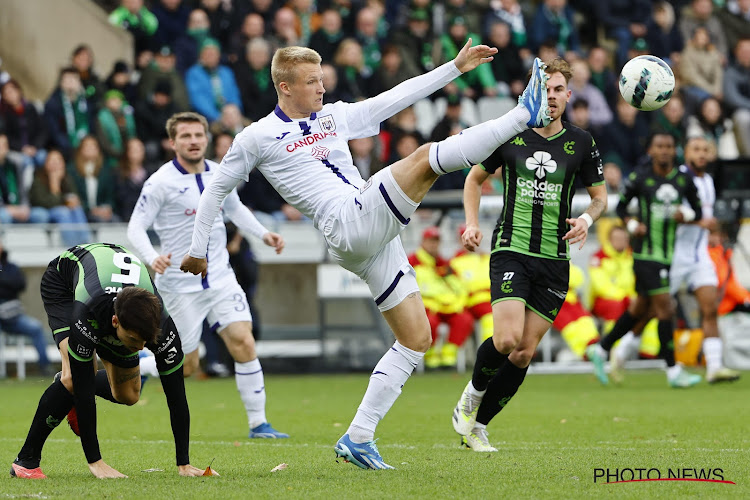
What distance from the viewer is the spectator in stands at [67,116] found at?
17.1m

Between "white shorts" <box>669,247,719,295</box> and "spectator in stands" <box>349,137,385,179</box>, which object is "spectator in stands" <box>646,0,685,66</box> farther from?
"white shorts" <box>669,247,719,295</box>

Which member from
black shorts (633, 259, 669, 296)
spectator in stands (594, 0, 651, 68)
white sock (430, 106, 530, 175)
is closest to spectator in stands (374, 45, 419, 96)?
Answer: spectator in stands (594, 0, 651, 68)

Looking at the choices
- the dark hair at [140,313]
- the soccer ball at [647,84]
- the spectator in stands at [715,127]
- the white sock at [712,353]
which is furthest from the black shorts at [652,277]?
the dark hair at [140,313]

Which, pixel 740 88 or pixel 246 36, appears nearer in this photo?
pixel 246 36

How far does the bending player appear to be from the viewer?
6250 millimetres

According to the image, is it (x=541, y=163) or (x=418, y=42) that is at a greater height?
(x=418, y=42)

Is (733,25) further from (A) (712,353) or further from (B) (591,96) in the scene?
(A) (712,353)

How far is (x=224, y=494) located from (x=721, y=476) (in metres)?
2.58

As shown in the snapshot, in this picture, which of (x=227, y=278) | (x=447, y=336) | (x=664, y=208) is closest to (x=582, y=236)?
(x=227, y=278)

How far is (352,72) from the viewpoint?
18.3m

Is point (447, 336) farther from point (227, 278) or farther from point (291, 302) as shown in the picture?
point (227, 278)

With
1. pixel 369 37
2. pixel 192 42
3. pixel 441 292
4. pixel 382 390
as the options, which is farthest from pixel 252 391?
pixel 369 37

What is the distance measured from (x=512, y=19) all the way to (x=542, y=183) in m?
12.8

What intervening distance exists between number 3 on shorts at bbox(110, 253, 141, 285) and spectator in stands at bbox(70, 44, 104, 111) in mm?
10947
